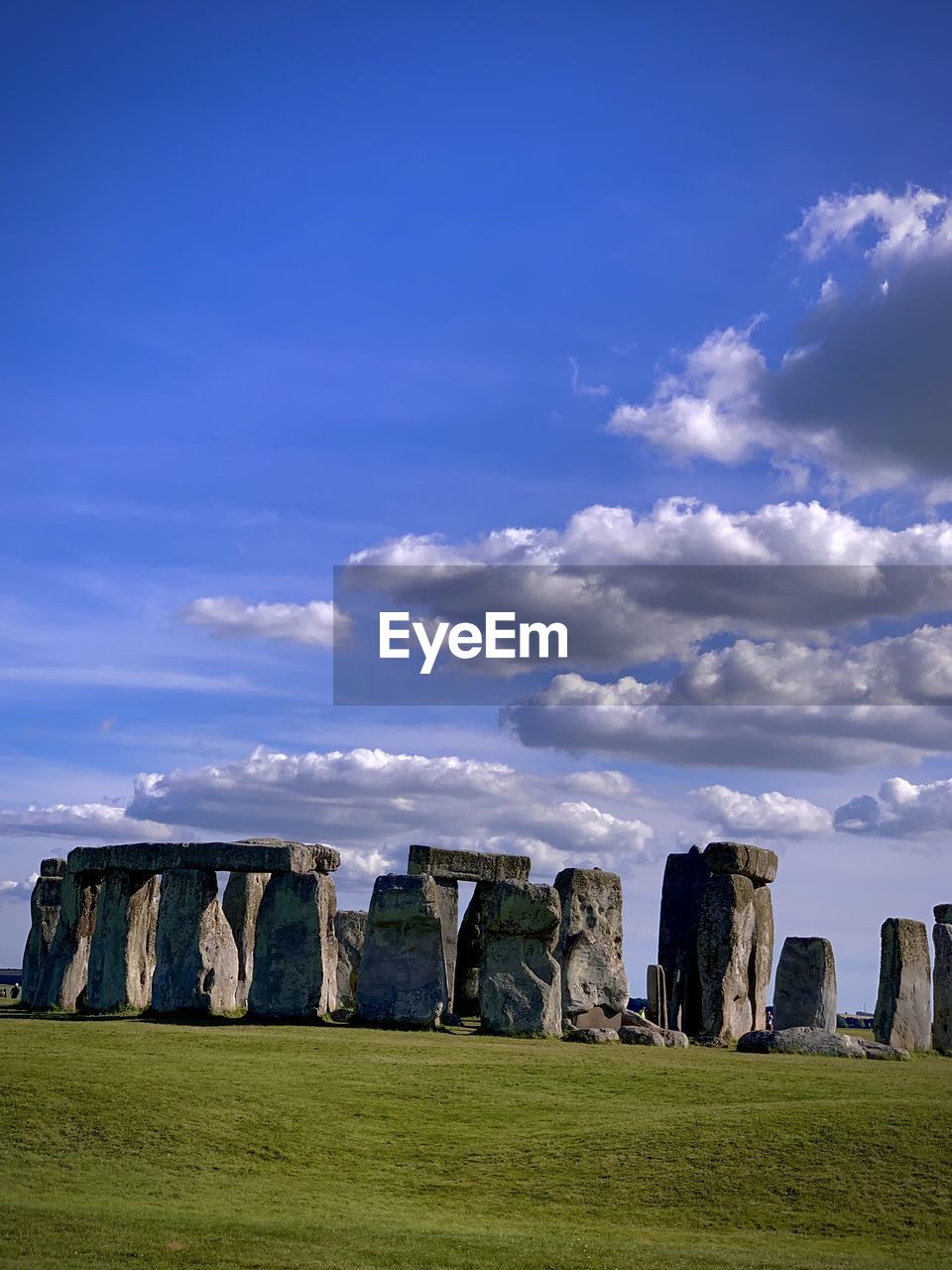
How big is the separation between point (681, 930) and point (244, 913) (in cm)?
869

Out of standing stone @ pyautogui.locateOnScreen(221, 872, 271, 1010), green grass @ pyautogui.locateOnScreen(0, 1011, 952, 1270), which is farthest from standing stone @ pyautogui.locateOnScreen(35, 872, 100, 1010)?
green grass @ pyautogui.locateOnScreen(0, 1011, 952, 1270)

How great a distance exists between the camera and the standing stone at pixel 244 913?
31750mm

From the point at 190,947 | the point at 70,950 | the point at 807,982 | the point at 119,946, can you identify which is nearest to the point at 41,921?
the point at 70,950

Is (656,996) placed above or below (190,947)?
below

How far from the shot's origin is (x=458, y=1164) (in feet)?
53.0

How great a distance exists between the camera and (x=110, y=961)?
2775 centimetres

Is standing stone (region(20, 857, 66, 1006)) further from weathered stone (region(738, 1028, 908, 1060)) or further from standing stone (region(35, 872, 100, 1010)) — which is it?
weathered stone (region(738, 1028, 908, 1060))

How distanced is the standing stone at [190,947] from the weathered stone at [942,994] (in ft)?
39.3

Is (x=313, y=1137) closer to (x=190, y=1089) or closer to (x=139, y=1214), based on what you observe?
(x=190, y=1089)

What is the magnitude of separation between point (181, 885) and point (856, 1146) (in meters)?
14.2

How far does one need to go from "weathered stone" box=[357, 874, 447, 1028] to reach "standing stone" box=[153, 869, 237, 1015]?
274cm

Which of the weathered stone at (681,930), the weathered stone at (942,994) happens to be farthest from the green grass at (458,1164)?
the weathered stone at (681,930)

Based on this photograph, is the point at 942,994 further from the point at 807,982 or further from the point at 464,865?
the point at 464,865

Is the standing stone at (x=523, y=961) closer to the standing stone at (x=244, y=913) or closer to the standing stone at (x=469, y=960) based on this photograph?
the standing stone at (x=469, y=960)
